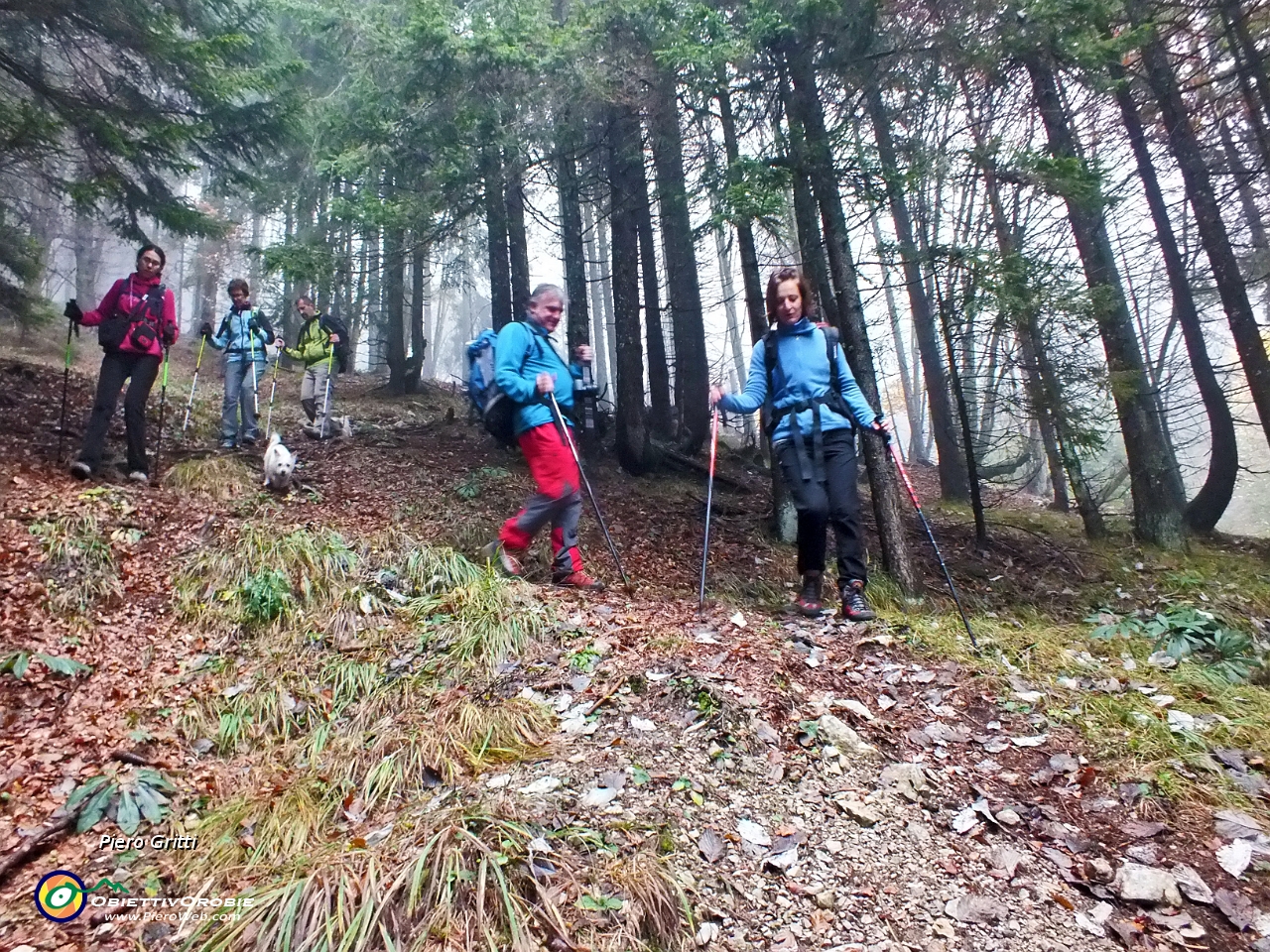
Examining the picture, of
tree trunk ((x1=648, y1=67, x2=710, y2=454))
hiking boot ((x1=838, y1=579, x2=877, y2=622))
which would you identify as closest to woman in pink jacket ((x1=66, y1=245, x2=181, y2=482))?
tree trunk ((x1=648, y1=67, x2=710, y2=454))

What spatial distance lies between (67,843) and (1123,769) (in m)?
4.51

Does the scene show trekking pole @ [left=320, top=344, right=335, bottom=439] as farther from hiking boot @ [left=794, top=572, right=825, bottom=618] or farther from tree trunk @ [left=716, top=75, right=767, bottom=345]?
hiking boot @ [left=794, top=572, right=825, bottom=618]

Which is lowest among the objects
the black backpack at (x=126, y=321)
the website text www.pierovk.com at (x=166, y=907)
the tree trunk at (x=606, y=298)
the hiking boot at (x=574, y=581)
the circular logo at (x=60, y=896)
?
the website text www.pierovk.com at (x=166, y=907)

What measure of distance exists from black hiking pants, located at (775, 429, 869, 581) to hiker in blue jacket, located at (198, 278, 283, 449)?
7.62 meters

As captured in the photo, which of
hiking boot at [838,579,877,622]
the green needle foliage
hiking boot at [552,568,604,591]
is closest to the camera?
hiking boot at [838,579,877,622]

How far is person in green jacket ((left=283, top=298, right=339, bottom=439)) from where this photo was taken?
9.90m

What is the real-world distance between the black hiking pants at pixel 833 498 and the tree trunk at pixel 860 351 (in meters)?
1.36

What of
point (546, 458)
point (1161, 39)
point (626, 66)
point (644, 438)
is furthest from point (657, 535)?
point (1161, 39)

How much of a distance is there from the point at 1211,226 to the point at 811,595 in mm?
9473

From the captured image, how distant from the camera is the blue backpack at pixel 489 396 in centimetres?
527

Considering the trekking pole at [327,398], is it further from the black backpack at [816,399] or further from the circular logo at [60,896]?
the circular logo at [60,896]

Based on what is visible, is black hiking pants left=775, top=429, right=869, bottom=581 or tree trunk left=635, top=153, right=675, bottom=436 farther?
tree trunk left=635, top=153, right=675, bottom=436

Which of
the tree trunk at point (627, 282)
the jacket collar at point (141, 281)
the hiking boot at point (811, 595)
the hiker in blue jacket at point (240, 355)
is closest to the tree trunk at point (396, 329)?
the hiker in blue jacket at point (240, 355)

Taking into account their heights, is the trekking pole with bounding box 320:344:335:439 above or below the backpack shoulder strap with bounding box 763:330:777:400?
above
